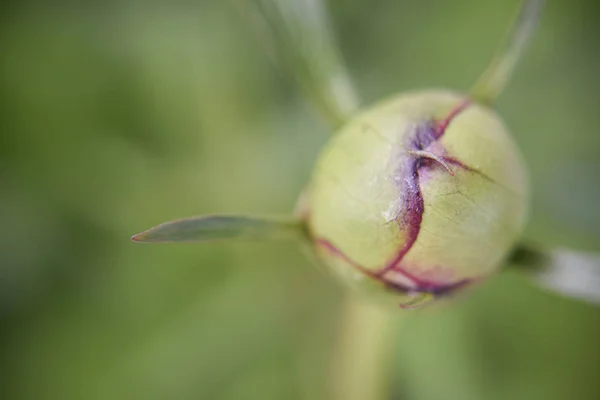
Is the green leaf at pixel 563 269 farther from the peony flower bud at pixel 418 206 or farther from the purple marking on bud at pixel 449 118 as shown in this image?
the purple marking on bud at pixel 449 118

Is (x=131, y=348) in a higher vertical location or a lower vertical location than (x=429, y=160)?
lower

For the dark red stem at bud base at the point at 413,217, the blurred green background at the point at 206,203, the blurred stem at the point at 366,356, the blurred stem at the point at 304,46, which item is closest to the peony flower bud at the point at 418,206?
the dark red stem at bud base at the point at 413,217

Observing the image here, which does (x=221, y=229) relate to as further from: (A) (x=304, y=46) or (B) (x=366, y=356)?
(B) (x=366, y=356)

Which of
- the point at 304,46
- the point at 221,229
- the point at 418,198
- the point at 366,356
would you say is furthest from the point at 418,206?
the point at 366,356

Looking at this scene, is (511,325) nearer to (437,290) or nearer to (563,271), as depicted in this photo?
(563,271)

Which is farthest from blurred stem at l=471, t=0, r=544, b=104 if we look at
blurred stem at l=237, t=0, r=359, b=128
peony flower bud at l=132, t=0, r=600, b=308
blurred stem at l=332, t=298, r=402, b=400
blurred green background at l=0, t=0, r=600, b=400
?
blurred green background at l=0, t=0, r=600, b=400

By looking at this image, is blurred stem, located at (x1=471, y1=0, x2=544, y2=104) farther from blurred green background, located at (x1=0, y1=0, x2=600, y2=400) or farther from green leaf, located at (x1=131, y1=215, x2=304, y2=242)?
blurred green background, located at (x1=0, y1=0, x2=600, y2=400)

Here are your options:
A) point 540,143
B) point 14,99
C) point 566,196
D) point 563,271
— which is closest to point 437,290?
point 563,271
